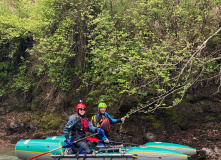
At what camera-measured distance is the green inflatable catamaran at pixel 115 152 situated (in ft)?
18.7

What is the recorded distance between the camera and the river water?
25.7 feet

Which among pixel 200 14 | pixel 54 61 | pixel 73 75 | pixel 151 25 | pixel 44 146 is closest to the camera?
pixel 44 146

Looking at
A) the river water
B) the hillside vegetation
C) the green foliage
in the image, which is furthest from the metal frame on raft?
the river water

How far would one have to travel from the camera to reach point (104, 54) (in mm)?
8203

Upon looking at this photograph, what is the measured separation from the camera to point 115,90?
9.08 metres

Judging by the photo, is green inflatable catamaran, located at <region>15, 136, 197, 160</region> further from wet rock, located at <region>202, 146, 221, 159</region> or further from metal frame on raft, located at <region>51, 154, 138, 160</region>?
wet rock, located at <region>202, 146, 221, 159</region>

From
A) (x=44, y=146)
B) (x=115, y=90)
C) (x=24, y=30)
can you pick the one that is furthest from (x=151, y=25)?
(x=24, y=30)

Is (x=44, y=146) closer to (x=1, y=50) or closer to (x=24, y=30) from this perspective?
(x=24, y=30)

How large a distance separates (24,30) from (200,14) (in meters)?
7.94

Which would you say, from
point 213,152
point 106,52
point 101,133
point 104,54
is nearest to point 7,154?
point 101,133

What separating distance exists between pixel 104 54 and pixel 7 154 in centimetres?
470

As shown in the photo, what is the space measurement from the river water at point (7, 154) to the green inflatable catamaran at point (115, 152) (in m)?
0.97

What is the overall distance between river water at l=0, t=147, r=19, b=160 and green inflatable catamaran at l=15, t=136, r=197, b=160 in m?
0.97

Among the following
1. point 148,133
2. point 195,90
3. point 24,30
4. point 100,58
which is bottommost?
point 148,133
